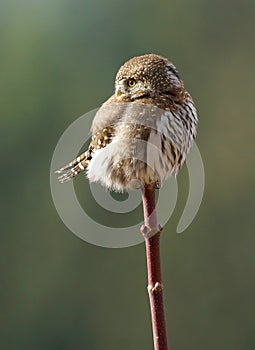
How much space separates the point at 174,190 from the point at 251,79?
13486 millimetres

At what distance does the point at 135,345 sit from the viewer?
1288cm

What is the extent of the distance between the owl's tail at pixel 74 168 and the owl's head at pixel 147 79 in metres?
0.27

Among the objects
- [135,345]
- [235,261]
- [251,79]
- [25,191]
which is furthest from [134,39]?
[135,345]

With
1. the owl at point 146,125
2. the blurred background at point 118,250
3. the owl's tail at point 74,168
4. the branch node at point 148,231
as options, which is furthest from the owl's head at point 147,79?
the blurred background at point 118,250

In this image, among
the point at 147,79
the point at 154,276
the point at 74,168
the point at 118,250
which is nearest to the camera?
the point at 154,276

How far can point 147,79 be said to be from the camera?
220 centimetres

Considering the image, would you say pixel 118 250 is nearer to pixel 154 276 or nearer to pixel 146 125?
pixel 146 125

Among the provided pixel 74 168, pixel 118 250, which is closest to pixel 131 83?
pixel 74 168

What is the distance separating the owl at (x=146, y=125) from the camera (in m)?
2.20

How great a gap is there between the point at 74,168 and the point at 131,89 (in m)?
0.37

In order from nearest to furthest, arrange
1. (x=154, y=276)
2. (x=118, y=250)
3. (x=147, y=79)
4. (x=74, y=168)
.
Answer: (x=154, y=276) → (x=147, y=79) → (x=74, y=168) → (x=118, y=250)

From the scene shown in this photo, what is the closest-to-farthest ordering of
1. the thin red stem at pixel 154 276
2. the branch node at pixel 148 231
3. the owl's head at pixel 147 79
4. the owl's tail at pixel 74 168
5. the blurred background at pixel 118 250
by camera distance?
the thin red stem at pixel 154 276, the branch node at pixel 148 231, the owl's head at pixel 147 79, the owl's tail at pixel 74 168, the blurred background at pixel 118 250

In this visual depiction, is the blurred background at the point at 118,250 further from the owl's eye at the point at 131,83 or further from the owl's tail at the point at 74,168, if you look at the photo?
the owl's eye at the point at 131,83

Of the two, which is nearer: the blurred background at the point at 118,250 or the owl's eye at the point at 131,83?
the owl's eye at the point at 131,83
